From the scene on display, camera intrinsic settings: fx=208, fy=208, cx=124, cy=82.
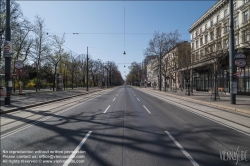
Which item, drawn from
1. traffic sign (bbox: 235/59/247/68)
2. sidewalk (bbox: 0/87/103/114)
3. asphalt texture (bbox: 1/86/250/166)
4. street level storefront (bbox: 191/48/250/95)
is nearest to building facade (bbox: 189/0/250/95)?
street level storefront (bbox: 191/48/250/95)

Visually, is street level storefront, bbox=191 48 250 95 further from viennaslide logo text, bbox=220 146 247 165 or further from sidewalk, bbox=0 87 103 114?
sidewalk, bbox=0 87 103 114

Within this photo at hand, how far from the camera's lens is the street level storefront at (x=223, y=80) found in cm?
3075

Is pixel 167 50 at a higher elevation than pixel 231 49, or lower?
higher

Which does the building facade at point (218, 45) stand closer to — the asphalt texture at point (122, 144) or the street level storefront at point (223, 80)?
the street level storefront at point (223, 80)

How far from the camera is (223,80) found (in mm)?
38781

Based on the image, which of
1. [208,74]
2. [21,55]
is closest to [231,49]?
[208,74]

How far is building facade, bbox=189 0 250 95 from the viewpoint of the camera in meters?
25.9

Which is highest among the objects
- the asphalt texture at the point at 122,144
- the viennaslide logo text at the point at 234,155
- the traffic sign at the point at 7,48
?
the traffic sign at the point at 7,48

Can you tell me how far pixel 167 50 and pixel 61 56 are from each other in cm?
2410

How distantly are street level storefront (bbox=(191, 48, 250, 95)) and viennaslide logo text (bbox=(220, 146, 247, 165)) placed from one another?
13.1 m

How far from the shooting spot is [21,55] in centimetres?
3841

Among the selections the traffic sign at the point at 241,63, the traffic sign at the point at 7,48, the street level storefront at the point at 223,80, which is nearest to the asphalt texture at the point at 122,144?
the traffic sign at the point at 7,48

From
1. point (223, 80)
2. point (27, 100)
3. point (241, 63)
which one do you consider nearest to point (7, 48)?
point (27, 100)

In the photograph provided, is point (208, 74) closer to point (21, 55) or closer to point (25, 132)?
point (21, 55)
